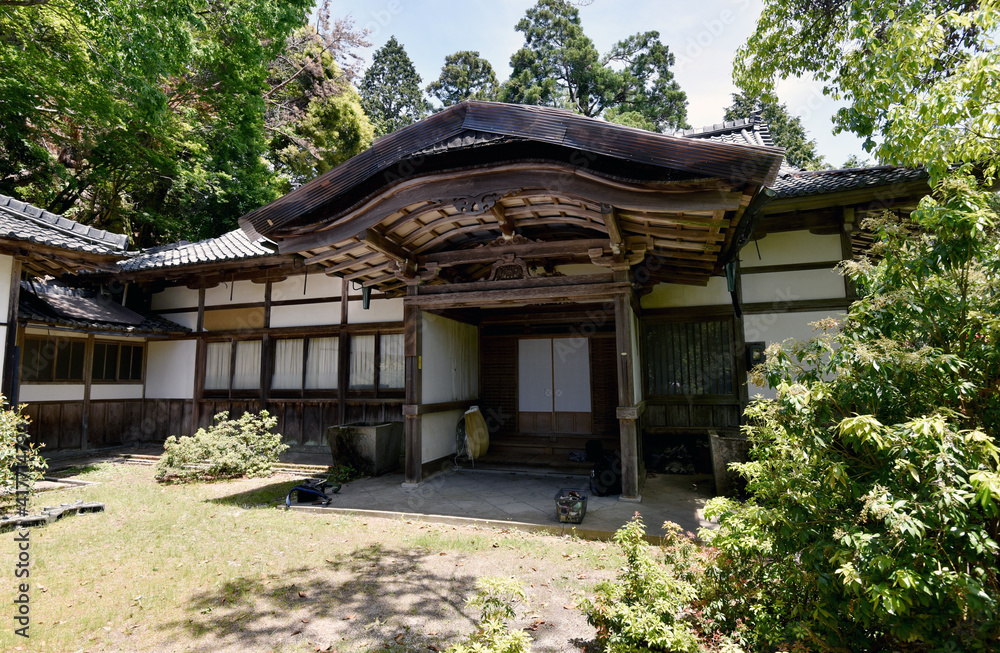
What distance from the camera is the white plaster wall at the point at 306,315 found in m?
10.1

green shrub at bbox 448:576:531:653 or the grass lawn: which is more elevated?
green shrub at bbox 448:576:531:653

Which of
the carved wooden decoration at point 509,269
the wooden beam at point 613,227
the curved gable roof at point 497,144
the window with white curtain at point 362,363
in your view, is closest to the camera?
the curved gable roof at point 497,144

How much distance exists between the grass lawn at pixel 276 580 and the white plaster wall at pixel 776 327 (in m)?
4.69

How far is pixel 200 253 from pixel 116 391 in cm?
366

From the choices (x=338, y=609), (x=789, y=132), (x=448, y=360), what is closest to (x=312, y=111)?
(x=448, y=360)

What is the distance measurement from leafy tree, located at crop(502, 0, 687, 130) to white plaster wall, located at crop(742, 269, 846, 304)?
21.4 metres

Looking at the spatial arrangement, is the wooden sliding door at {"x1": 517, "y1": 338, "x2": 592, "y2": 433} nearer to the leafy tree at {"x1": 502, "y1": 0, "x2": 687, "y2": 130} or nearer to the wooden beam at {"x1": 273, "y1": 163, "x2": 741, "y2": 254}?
the wooden beam at {"x1": 273, "y1": 163, "x2": 741, "y2": 254}

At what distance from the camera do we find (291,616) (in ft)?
11.3

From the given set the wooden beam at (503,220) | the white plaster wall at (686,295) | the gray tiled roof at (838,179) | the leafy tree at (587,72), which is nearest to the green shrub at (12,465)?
the wooden beam at (503,220)

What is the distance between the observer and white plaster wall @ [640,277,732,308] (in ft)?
26.5

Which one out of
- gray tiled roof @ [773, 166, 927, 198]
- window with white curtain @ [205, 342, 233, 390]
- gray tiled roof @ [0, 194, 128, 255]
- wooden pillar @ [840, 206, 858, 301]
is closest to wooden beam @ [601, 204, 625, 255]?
gray tiled roof @ [773, 166, 927, 198]

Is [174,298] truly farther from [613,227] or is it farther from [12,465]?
[613,227]

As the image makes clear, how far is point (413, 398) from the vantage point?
707 cm

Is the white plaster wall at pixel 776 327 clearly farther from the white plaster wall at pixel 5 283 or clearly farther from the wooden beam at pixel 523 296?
the white plaster wall at pixel 5 283
